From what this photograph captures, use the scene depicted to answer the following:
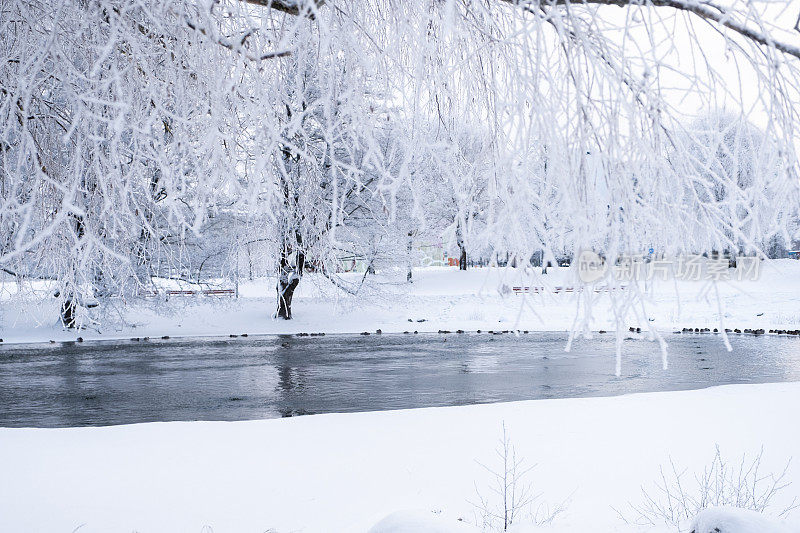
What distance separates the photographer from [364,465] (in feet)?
23.1

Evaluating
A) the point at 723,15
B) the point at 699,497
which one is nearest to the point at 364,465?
the point at 699,497

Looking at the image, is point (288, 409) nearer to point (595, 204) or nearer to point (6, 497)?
point (6, 497)

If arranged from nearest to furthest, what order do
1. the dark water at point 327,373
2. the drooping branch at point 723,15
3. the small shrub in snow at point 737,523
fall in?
the drooping branch at point 723,15
the small shrub in snow at point 737,523
the dark water at point 327,373

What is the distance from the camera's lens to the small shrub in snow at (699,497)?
5.66m

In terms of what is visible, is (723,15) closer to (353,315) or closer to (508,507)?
(508,507)

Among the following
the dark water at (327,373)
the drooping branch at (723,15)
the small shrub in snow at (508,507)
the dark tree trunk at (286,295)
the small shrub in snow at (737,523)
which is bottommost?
the dark water at (327,373)

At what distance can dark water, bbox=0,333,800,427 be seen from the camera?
10.9 metres

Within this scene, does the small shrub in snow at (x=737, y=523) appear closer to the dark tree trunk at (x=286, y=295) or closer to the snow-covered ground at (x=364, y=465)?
the snow-covered ground at (x=364, y=465)

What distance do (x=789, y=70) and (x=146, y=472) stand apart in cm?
639

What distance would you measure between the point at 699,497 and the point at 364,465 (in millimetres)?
3235

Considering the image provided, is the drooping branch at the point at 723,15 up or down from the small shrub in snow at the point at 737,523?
up

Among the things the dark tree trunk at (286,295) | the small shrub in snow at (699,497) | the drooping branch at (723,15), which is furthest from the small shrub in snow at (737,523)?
the dark tree trunk at (286,295)

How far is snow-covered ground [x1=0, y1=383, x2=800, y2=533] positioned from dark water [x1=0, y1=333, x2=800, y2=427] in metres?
1.93

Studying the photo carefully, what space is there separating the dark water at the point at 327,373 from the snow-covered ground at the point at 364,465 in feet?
6.33
